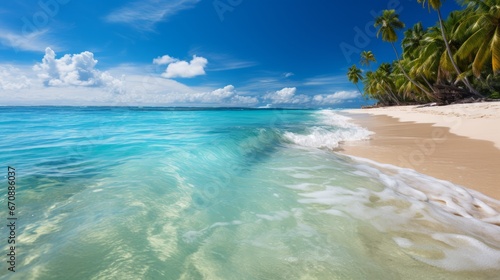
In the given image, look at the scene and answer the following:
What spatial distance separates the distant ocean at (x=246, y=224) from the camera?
7.89 feet

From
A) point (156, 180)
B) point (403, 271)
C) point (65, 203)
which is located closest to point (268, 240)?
point (403, 271)

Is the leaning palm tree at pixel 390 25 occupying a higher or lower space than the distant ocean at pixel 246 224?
higher

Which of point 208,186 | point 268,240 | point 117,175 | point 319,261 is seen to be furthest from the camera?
point 117,175

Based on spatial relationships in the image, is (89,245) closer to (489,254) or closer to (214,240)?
(214,240)

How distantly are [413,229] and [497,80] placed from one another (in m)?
48.4

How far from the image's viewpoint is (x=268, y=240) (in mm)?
2955

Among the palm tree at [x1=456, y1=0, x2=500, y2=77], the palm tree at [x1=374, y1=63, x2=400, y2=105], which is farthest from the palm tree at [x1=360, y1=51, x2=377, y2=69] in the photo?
the palm tree at [x1=456, y1=0, x2=500, y2=77]

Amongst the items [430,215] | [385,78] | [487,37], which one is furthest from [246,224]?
[385,78]

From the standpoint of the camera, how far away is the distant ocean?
240cm

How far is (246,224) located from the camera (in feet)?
11.2

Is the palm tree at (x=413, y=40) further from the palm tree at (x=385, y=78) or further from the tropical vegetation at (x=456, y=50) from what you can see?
the palm tree at (x=385, y=78)

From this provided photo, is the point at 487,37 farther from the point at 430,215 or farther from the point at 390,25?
the point at 430,215

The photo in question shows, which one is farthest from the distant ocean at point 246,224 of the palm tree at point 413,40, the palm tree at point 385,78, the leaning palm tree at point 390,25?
the palm tree at point 385,78

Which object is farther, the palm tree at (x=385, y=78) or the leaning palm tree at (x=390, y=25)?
the palm tree at (x=385, y=78)
